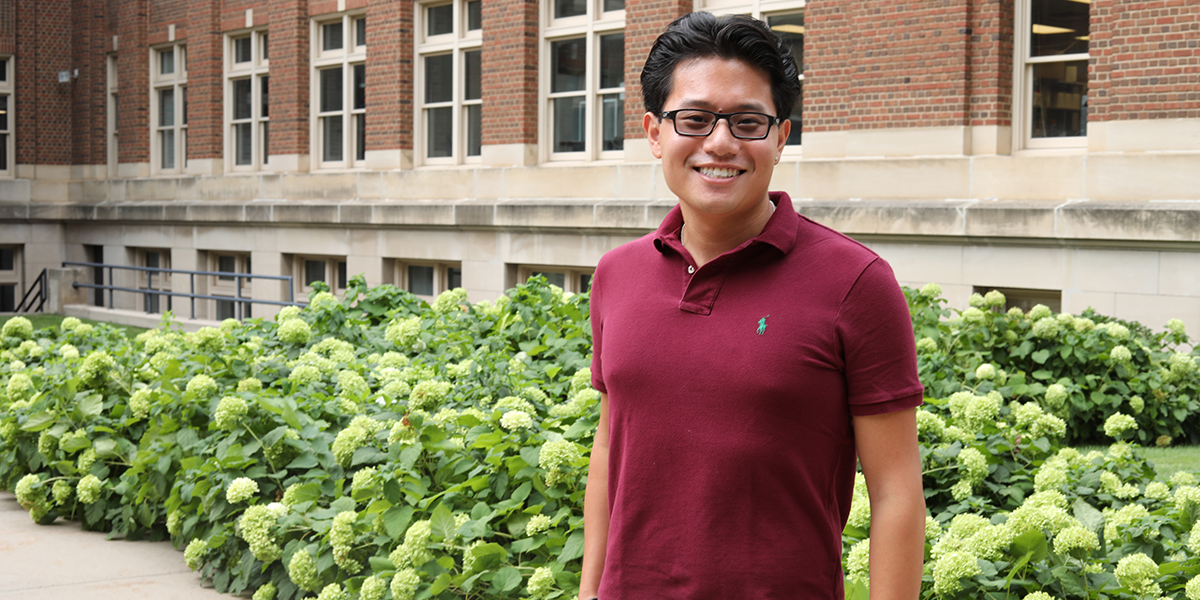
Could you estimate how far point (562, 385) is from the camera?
224 inches

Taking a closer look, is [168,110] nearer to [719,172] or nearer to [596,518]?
[596,518]

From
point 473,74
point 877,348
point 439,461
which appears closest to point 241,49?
point 473,74

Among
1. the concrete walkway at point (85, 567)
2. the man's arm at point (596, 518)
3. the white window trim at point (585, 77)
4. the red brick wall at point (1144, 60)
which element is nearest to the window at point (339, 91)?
the white window trim at point (585, 77)

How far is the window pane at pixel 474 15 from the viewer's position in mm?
18312

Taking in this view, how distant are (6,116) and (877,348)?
28.5m

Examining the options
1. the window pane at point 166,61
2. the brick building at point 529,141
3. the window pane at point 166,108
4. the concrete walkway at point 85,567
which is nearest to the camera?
the concrete walkway at point 85,567

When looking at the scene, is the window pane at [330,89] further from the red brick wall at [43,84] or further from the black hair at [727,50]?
the black hair at [727,50]

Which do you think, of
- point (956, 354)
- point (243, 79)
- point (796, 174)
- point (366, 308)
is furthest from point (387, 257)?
point (956, 354)

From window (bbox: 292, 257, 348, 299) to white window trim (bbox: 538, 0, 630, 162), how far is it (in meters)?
5.36

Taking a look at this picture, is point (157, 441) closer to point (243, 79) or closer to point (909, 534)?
point (909, 534)

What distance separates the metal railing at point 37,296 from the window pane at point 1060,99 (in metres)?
20.7

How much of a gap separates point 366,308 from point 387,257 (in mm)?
11146

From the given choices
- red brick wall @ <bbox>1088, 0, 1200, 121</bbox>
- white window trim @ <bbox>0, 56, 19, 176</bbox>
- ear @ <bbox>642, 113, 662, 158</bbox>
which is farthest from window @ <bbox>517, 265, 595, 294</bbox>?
white window trim @ <bbox>0, 56, 19, 176</bbox>

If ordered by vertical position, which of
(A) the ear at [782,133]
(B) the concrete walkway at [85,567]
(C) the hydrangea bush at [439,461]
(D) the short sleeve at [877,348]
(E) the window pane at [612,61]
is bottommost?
(B) the concrete walkway at [85,567]
